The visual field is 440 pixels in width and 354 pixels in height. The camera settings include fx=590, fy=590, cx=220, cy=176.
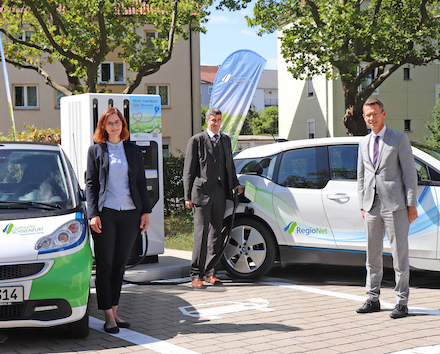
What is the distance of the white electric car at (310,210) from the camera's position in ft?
20.9

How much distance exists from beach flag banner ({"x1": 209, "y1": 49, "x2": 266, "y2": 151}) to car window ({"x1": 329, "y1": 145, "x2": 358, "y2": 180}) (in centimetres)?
1025

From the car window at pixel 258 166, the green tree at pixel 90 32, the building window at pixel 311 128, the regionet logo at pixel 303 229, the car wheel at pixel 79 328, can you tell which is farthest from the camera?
the building window at pixel 311 128

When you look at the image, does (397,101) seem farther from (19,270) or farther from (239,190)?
(19,270)

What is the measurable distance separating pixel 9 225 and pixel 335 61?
52.6 ft

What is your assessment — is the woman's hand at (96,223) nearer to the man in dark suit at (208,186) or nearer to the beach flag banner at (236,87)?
the man in dark suit at (208,186)

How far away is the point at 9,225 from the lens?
4.70m

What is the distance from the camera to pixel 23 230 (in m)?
4.67

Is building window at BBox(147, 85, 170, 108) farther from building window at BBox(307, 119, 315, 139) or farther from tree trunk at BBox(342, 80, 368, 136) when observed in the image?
tree trunk at BBox(342, 80, 368, 136)

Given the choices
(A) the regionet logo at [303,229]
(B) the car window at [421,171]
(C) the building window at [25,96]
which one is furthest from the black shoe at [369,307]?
(C) the building window at [25,96]

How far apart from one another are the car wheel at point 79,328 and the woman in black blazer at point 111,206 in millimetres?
270

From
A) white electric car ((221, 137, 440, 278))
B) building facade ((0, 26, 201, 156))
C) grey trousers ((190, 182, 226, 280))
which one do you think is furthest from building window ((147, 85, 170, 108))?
grey trousers ((190, 182, 226, 280))

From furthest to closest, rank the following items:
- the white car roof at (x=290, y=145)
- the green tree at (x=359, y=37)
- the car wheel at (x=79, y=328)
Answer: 1. the green tree at (x=359, y=37)
2. the white car roof at (x=290, y=145)
3. the car wheel at (x=79, y=328)

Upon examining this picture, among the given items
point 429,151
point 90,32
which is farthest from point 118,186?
point 90,32

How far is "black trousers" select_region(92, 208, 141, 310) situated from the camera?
199 inches
